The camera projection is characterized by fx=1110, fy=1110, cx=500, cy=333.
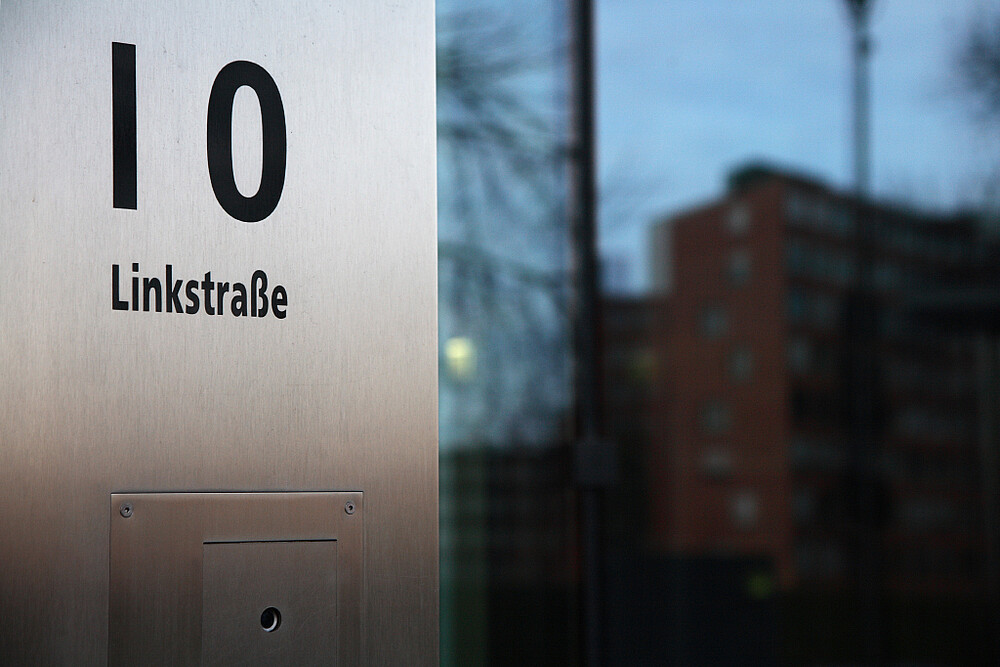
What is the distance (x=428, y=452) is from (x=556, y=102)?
1.64m

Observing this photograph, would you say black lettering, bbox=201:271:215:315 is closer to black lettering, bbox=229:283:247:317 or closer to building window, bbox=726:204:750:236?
black lettering, bbox=229:283:247:317

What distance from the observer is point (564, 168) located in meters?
3.01

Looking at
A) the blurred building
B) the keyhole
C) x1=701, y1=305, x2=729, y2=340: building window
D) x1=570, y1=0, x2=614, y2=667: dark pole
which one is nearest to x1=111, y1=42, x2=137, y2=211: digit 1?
the keyhole

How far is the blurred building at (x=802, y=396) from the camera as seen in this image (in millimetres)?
3195

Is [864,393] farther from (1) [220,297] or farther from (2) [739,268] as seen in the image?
(1) [220,297]

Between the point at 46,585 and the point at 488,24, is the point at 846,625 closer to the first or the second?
the point at 488,24

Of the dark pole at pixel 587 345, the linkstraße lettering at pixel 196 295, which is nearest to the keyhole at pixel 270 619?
the linkstraße lettering at pixel 196 295

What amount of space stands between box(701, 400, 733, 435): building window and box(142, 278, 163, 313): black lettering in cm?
205

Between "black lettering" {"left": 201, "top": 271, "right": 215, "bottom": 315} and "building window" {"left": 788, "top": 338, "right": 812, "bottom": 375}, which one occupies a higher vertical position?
"black lettering" {"left": 201, "top": 271, "right": 215, "bottom": 315}

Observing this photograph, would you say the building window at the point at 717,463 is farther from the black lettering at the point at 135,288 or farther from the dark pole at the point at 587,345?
the black lettering at the point at 135,288

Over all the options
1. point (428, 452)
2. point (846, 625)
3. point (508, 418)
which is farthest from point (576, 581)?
point (428, 452)

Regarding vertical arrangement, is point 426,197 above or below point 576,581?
above

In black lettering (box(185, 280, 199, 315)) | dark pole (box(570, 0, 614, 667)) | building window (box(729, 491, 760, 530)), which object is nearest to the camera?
black lettering (box(185, 280, 199, 315))

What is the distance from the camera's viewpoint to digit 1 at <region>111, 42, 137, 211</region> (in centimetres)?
143
